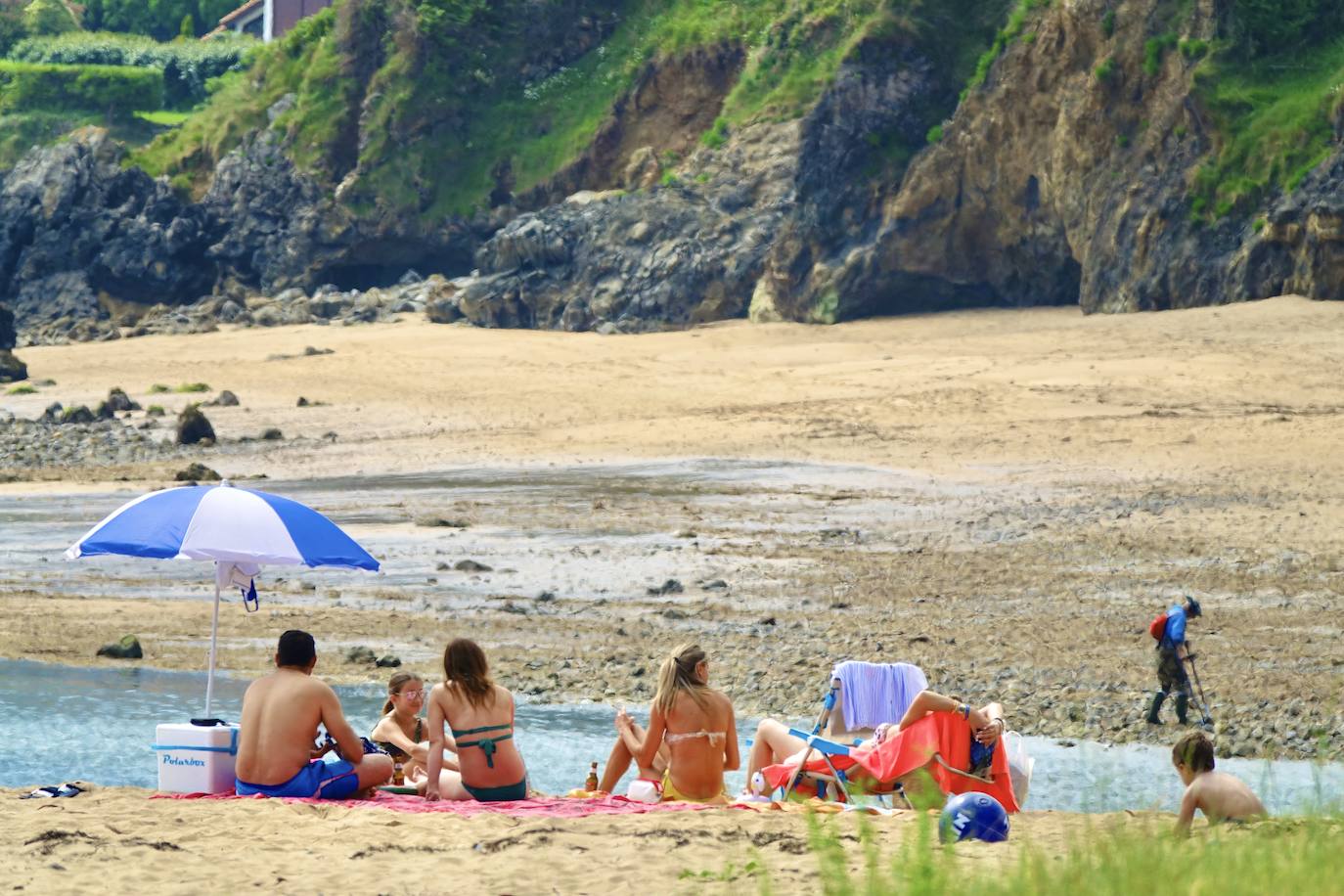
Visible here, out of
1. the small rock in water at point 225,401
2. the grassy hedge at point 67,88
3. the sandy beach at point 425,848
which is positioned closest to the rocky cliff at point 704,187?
the small rock in water at point 225,401

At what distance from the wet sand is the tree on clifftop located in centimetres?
6072

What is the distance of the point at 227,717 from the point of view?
12852mm

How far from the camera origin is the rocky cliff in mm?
31750

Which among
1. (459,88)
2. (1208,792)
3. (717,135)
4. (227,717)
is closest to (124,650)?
(227,717)

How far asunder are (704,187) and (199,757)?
33067 mm

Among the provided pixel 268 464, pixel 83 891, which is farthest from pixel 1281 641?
pixel 268 464

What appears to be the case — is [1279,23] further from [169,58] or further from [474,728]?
[169,58]

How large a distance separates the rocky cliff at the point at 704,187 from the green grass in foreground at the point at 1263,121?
0.17m

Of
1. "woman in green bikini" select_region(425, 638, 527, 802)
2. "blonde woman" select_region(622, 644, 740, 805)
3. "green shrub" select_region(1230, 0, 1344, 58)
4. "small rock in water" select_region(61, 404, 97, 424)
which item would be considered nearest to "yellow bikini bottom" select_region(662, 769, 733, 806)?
"blonde woman" select_region(622, 644, 740, 805)

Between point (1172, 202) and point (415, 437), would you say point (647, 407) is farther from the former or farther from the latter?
point (1172, 202)

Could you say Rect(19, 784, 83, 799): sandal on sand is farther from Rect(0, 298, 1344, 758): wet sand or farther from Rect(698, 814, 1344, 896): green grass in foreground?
Rect(0, 298, 1344, 758): wet sand

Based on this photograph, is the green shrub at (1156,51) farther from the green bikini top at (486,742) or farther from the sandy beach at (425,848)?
the green bikini top at (486,742)

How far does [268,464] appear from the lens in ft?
80.0

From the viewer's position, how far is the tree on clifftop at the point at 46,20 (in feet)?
289
